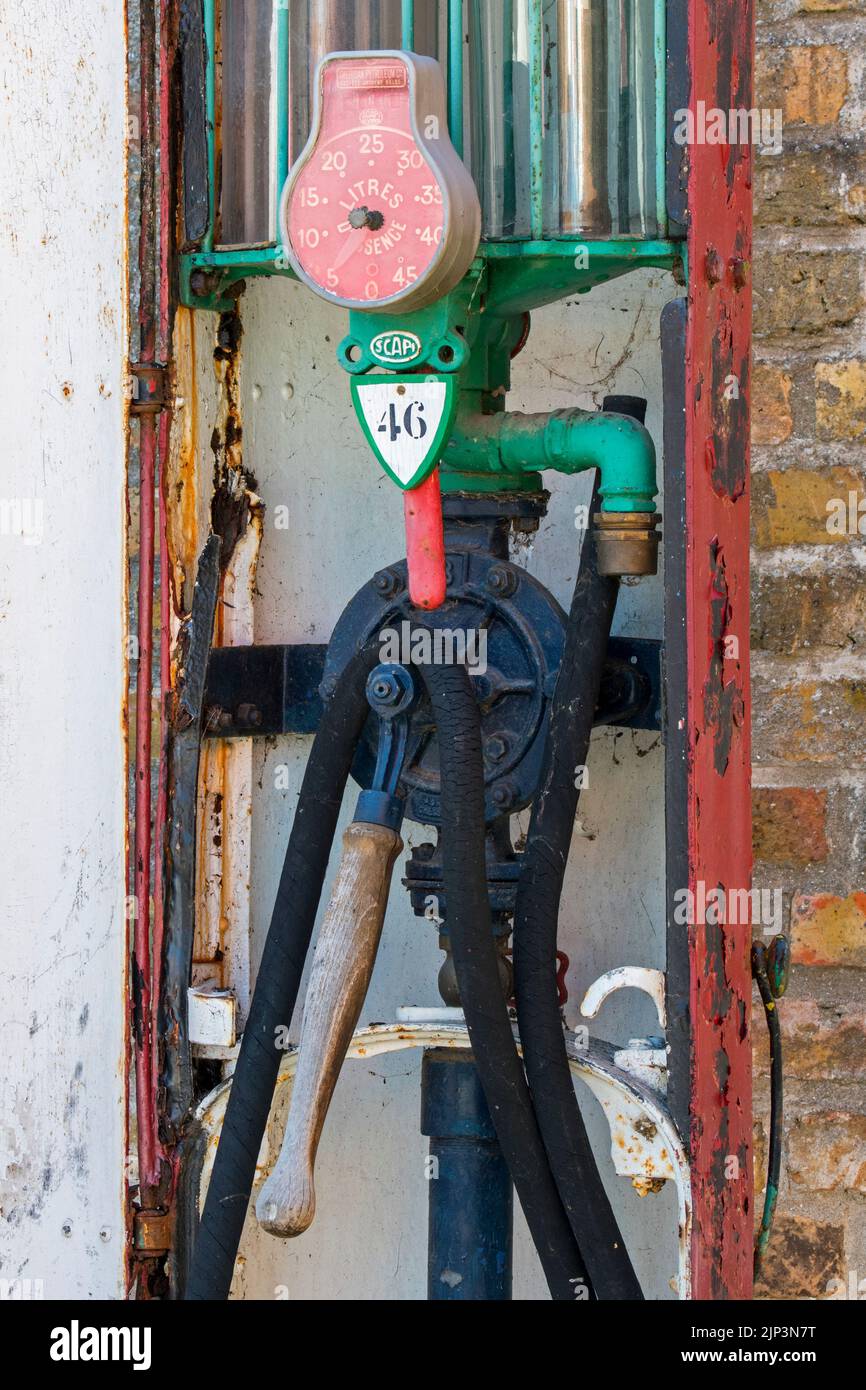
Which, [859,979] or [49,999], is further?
[859,979]

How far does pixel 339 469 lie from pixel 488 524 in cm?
22

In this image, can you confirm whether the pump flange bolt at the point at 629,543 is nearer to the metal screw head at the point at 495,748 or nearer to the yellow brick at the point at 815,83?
the metal screw head at the point at 495,748

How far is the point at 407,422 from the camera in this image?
1.07 meters

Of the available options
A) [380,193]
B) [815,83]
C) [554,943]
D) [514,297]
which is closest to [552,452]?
[514,297]

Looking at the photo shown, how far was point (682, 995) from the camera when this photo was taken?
1.06 meters

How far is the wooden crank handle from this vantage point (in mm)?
1124

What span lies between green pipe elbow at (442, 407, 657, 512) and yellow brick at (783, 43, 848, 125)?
16.1 inches

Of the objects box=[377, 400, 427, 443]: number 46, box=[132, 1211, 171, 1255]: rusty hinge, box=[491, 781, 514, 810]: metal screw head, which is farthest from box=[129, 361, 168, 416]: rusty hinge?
box=[132, 1211, 171, 1255]: rusty hinge

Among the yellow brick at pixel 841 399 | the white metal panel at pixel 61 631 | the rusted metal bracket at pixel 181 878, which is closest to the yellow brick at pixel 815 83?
the yellow brick at pixel 841 399

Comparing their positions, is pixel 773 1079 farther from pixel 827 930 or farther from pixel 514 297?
pixel 514 297

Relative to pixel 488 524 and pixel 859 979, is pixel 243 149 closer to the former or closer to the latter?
pixel 488 524

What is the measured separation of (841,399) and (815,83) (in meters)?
0.26

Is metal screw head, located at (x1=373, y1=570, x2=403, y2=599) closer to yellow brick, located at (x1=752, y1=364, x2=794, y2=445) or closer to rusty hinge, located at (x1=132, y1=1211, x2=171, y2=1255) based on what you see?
yellow brick, located at (x1=752, y1=364, x2=794, y2=445)
